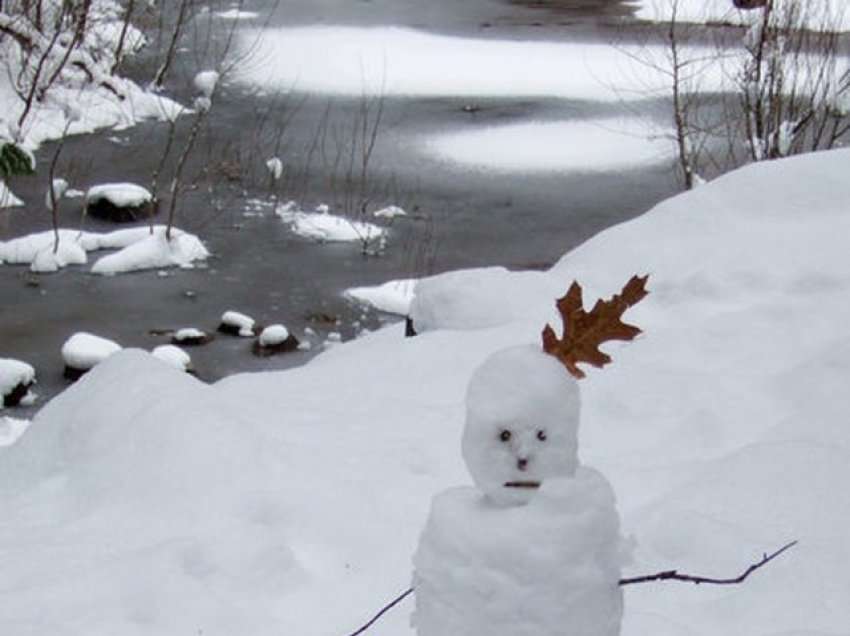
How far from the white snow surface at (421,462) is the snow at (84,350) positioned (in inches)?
114

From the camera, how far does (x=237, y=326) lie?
9336mm

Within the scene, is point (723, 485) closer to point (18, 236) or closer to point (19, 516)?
point (19, 516)

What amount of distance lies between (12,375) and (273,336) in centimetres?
168

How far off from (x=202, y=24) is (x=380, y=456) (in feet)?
49.3

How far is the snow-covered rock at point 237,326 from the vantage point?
30.5 feet

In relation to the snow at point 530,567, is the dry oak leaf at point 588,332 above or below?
above

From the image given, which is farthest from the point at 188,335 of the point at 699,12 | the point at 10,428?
the point at 699,12

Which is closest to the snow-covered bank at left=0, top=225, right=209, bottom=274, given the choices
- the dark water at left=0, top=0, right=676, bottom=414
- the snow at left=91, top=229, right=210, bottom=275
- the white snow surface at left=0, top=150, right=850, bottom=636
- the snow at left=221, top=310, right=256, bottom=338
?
the snow at left=91, top=229, right=210, bottom=275

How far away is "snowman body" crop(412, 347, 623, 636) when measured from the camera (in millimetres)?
2020

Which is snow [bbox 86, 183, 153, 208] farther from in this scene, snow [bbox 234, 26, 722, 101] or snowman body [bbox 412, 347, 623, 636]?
snowman body [bbox 412, 347, 623, 636]

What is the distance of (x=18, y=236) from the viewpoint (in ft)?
35.4

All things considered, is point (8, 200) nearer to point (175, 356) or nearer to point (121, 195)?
point (121, 195)

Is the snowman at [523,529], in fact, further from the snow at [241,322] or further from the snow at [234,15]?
the snow at [234,15]

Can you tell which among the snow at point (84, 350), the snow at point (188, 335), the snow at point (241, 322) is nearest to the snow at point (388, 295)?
the snow at point (241, 322)
